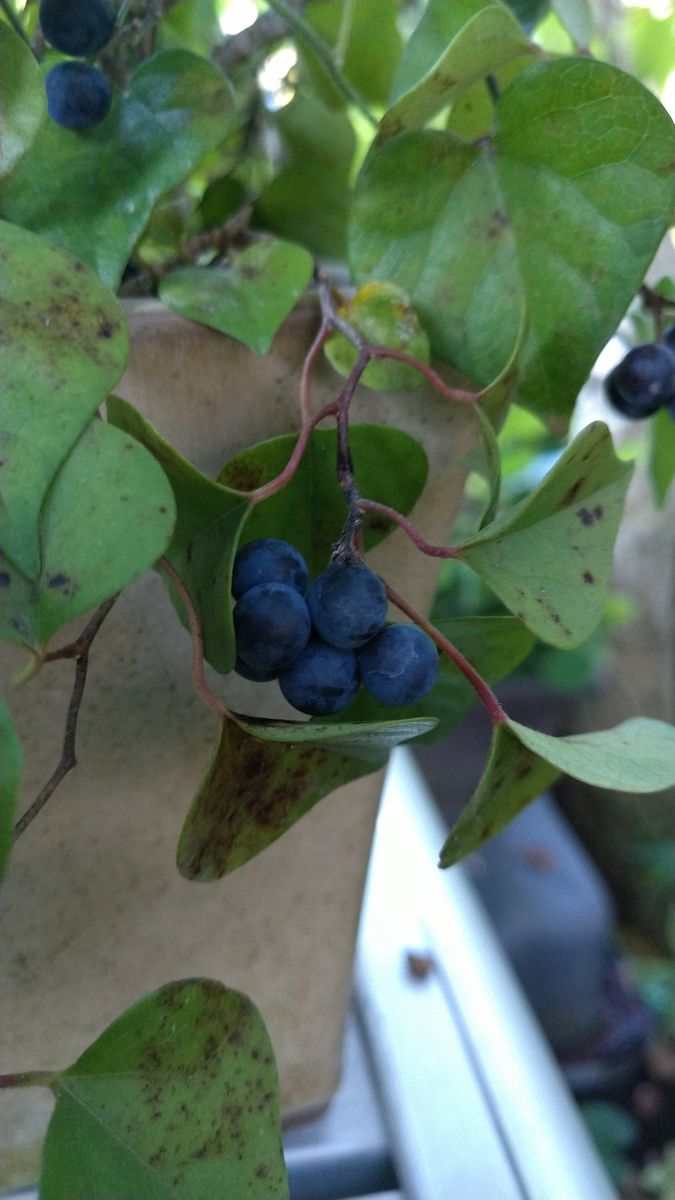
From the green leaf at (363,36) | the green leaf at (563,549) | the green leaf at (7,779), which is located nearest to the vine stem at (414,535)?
the green leaf at (563,549)

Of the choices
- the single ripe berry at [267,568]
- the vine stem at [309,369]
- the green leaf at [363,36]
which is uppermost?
the green leaf at [363,36]

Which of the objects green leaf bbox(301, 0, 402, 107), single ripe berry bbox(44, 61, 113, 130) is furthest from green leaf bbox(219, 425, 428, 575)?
green leaf bbox(301, 0, 402, 107)

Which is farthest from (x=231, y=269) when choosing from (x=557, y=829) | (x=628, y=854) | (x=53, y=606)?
(x=628, y=854)

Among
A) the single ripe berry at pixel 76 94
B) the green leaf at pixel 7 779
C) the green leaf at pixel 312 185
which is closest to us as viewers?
the green leaf at pixel 7 779

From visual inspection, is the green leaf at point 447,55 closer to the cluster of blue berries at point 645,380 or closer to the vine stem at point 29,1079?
the cluster of blue berries at point 645,380

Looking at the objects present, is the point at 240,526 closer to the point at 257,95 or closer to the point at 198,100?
the point at 198,100

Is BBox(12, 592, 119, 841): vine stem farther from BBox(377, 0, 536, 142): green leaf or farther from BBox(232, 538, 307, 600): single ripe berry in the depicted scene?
BBox(377, 0, 536, 142): green leaf
